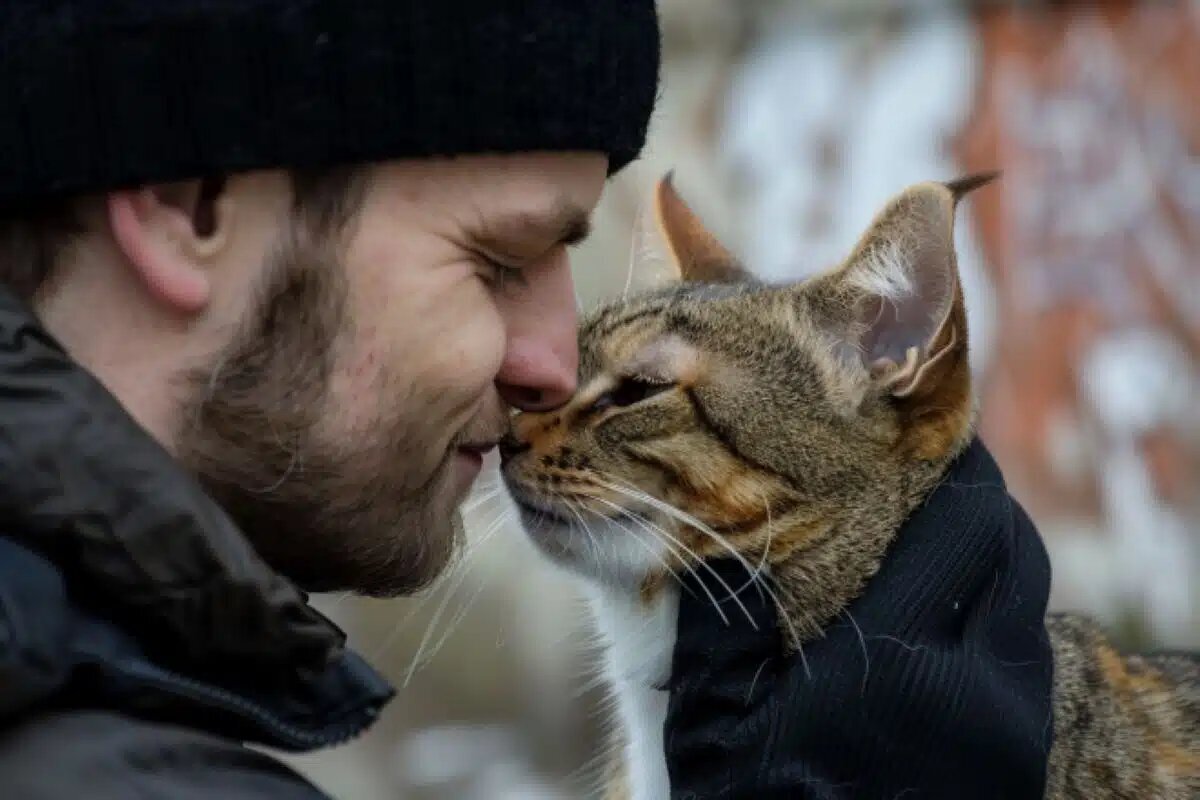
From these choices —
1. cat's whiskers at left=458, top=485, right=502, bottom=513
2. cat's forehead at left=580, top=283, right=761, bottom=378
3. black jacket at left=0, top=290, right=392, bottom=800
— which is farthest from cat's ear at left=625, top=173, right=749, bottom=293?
black jacket at left=0, top=290, right=392, bottom=800

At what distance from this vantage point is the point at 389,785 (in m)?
6.08

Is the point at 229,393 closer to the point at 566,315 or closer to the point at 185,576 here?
the point at 185,576

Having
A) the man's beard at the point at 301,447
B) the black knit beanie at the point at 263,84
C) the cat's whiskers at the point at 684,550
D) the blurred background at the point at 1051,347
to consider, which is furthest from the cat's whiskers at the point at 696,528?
the blurred background at the point at 1051,347

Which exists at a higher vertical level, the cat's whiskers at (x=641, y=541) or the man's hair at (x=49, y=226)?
the man's hair at (x=49, y=226)

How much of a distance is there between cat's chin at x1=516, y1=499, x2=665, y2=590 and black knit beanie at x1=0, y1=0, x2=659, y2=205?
834mm

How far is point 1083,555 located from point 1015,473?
1.24 ft

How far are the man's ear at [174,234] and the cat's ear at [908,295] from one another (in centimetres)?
111

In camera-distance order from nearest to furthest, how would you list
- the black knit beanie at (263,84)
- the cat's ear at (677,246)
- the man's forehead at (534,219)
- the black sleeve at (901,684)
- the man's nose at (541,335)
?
the black knit beanie at (263,84)
the man's forehead at (534,219)
the man's nose at (541,335)
the black sleeve at (901,684)
the cat's ear at (677,246)

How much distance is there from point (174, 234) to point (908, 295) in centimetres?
121

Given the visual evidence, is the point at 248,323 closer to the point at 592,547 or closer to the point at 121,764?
the point at 121,764

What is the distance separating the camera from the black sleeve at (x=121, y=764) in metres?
1.34

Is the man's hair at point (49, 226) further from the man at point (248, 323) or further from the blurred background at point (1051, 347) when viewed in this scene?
the blurred background at point (1051, 347)

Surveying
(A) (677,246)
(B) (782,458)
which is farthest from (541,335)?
(A) (677,246)

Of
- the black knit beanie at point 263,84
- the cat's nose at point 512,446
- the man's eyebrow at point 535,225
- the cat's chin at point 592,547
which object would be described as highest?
the black knit beanie at point 263,84
